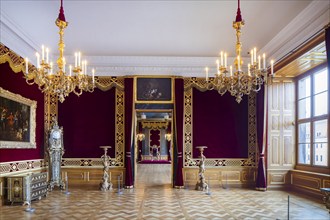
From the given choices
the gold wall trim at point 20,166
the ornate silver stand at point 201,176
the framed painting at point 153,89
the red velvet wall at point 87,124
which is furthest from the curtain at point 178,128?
the gold wall trim at point 20,166

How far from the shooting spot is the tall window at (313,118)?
8227mm

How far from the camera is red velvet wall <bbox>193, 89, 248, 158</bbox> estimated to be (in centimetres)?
988

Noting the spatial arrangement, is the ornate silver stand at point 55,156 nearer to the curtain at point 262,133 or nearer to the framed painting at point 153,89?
the framed painting at point 153,89

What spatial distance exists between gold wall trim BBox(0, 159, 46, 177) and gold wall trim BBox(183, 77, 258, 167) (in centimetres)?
410

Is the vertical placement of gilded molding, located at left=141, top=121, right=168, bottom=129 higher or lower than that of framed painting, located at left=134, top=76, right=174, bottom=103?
lower

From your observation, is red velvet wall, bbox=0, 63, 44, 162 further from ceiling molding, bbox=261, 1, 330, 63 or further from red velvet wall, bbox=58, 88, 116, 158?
ceiling molding, bbox=261, 1, 330, 63

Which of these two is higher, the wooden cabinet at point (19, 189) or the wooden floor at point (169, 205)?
the wooden cabinet at point (19, 189)

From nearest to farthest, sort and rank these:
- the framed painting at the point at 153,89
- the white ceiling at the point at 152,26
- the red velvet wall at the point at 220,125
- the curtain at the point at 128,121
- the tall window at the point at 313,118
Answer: the white ceiling at the point at 152,26 → the tall window at the point at 313,118 → the curtain at the point at 128,121 → the framed painting at the point at 153,89 → the red velvet wall at the point at 220,125

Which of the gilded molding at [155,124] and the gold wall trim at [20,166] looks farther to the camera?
the gilded molding at [155,124]

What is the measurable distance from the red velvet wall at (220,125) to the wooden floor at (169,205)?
1.38m

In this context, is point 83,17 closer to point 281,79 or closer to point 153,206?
point 153,206

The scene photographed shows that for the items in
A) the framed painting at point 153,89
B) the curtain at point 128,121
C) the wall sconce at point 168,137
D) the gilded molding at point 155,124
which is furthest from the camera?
the gilded molding at point 155,124

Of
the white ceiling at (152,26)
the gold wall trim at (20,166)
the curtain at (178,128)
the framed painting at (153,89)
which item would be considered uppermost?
the white ceiling at (152,26)

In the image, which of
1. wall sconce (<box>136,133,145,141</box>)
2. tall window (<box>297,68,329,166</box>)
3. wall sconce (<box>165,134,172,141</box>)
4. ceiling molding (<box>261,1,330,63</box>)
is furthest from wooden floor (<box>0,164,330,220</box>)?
wall sconce (<box>136,133,145,141</box>)
